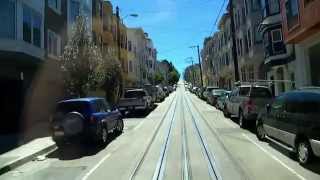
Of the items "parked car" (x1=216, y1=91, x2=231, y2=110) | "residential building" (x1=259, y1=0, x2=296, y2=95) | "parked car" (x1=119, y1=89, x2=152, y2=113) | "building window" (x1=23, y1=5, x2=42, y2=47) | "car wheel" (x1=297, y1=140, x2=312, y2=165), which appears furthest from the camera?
"parked car" (x1=119, y1=89, x2=152, y2=113)

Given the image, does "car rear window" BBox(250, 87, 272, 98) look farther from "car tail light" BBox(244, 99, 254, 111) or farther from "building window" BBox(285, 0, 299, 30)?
"building window" BBox(285, 0, 299, 30)

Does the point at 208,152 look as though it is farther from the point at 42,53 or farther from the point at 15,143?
the point at 42,53

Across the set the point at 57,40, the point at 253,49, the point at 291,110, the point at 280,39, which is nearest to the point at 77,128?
the point at 291,110

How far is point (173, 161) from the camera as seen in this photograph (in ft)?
47.0

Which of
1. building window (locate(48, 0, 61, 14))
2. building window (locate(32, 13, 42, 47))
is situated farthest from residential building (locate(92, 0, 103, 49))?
building window (locate(32, 13, 42, 47))

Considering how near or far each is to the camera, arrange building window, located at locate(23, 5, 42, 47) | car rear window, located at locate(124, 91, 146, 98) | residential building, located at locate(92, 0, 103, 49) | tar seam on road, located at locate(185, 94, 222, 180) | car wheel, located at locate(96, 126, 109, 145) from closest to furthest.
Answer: tar seam on road, located at locate(185, 94, 222, 180) → car wheel, located at locate(96, 126, 109, 145) → building window, located at locate(23, 5, 42, 47) → car rear window, located at locate(124, 91, 146, 98) → residential building, located at locate(92, 0, 103, 49)

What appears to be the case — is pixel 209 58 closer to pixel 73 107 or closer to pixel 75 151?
pixel 73 107

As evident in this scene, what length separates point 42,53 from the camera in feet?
93.9

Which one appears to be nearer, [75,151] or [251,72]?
[75,151]

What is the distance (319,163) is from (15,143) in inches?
466

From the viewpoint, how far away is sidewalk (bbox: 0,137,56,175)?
14.7 m

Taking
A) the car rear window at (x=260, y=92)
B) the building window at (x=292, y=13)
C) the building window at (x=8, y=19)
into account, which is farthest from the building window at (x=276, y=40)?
the building window at (x=8, y=19)

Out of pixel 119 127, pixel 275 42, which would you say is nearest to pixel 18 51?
pixel 119 127

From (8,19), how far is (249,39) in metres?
27.3
